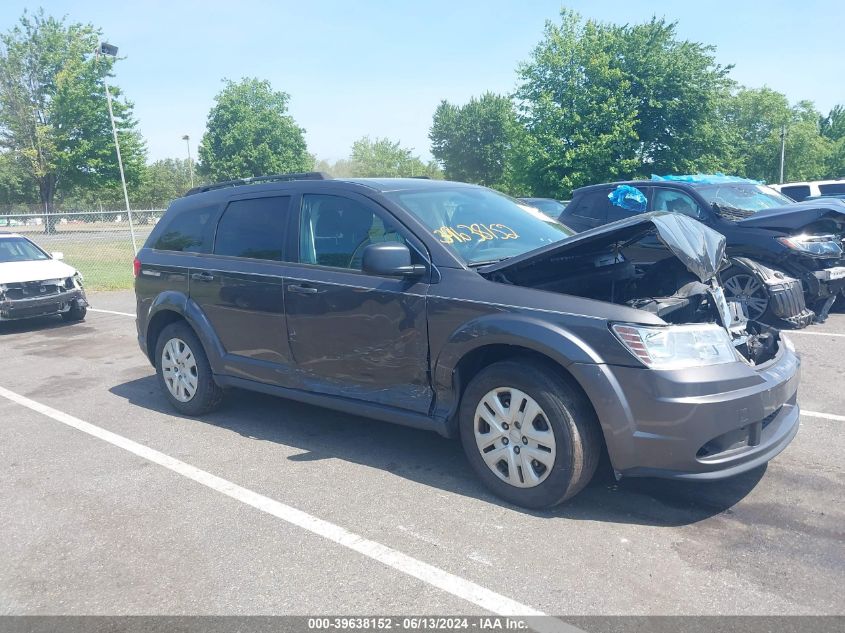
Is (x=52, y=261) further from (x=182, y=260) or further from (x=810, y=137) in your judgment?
(x=810, y=137)

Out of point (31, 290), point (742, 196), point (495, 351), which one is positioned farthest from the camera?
point (31, 290)

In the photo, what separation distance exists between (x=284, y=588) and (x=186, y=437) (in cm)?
247

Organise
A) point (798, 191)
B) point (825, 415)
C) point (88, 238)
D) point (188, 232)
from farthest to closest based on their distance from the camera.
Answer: point (88, 238) < point (798, 191) < point (188, 232) < point (825, 415)

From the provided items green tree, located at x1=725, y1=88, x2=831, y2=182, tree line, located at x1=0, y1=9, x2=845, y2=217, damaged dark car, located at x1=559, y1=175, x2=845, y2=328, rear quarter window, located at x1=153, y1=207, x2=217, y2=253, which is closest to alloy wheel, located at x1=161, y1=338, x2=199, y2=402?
rear quarter window, located at x1=153, y1=207, x2=217, y2=253

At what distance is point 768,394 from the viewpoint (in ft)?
11.4

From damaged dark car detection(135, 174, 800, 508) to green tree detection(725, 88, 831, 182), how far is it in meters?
65.5

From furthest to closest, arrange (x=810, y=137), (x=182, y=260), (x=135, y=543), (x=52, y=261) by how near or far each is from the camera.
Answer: (x=810, y=137), (x=52, y=261), (x=182, y=260), (x=135, y=543)

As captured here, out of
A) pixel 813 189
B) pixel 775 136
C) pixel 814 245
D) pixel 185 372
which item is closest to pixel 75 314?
pixel 185 372

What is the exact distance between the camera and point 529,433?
3.60 meters

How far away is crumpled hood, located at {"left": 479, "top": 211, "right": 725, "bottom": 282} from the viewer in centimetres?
360

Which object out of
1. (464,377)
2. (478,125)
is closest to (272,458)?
(464,377)

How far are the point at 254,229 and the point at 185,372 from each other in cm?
139

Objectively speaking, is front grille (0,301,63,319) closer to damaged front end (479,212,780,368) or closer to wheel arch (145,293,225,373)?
wheel arch (145,293,225,373)

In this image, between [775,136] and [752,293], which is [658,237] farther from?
[775,136]
